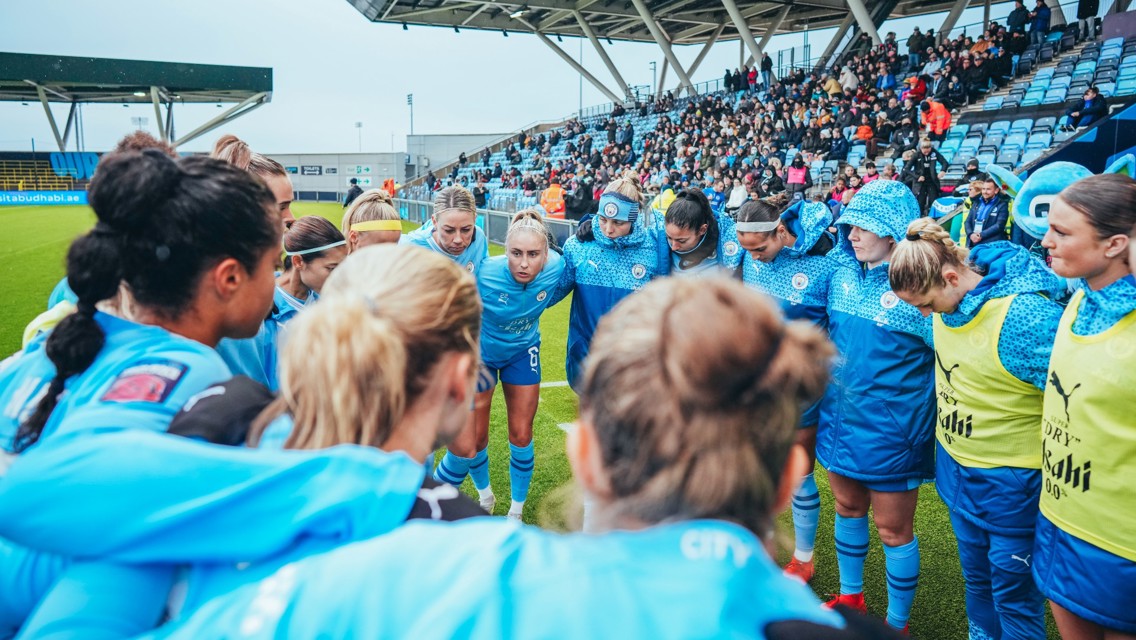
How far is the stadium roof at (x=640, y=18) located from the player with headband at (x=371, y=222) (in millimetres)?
25496

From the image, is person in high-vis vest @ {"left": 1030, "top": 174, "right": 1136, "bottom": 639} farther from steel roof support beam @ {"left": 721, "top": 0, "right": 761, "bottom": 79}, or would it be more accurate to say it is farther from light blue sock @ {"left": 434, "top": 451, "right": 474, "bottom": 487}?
steel roof support beam @ {"left": 721, "top": 0, "right": 761, "bottom": 79}

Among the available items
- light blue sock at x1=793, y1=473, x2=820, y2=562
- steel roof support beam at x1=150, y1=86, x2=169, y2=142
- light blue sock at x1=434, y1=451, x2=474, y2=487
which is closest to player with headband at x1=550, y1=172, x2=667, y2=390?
light blue sock at x1=434, y1=451, x2=474, y2=487

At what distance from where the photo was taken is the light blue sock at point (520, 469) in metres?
4.23

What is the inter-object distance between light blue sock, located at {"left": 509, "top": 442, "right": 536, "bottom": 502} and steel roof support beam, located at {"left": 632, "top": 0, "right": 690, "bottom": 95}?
27752 millimetres

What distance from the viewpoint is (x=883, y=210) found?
2.96 metres

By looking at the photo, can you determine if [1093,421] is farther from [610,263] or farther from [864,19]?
[864,19]

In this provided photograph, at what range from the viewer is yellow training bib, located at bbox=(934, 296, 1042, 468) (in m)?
2.39

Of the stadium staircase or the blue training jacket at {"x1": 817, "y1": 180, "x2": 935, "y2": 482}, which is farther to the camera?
the stadium staircase

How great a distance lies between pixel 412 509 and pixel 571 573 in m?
0.36

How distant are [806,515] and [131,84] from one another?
46938 millimetres

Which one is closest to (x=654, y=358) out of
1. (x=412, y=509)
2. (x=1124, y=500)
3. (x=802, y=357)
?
(x=802, y=357)

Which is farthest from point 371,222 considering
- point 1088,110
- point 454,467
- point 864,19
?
point 864,19

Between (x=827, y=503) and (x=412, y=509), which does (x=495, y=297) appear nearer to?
(x=827, y=503)

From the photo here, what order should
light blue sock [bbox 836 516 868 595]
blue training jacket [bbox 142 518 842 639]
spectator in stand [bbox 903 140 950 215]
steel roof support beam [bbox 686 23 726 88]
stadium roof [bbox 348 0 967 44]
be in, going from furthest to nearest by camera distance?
steel roof support beam [bbox 686 23 726 88]
stadium roof [bbox 348 0 967 44]
spectator in stand [bbox 903 140 950 215]
light blue sock [bbox 836 516 868 595]
blue training jacket [bbox 142 518 842 639]
